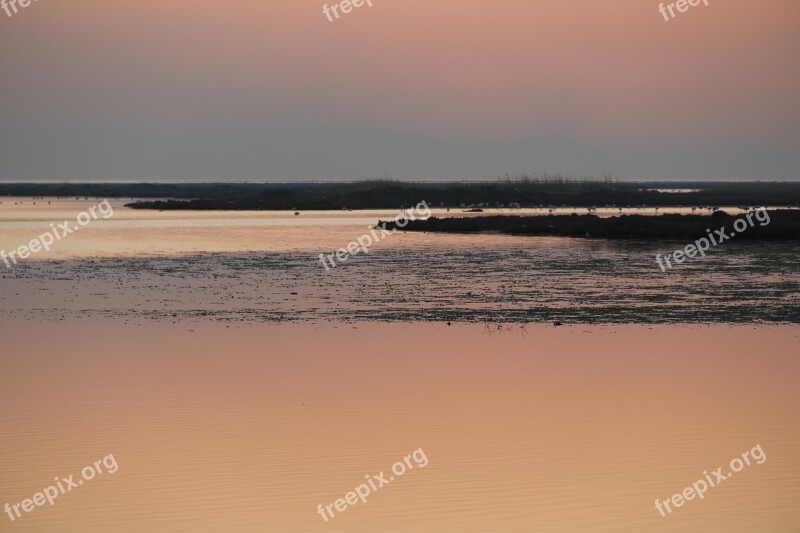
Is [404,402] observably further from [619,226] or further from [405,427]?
[619,226]

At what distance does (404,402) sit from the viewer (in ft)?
52.6

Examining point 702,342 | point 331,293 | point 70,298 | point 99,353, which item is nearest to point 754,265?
point 331,293

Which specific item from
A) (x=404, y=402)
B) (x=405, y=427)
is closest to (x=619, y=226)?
(x=404, y=402)

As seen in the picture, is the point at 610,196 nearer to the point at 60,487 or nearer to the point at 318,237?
the point at 318,237

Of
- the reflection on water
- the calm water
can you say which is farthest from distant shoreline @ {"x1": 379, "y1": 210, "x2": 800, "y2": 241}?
the reflection on water

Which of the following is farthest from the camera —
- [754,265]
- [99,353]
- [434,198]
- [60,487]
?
[434,198]

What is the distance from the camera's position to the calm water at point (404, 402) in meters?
11.4

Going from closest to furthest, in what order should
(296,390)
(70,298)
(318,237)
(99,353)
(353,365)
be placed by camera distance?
1. (296,390)
2. (353,365)
3. (99,353)
4. (70,298)
5. (318,237)

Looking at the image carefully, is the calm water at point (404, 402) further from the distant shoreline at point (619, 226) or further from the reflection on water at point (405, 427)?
the distant shoreline at point (619, 226)

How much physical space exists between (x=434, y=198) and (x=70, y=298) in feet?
340

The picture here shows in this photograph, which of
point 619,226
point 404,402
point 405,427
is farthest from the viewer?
point 619,226

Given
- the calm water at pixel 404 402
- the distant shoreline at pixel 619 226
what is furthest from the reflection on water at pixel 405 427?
the distant shoreline at pixel 619 226

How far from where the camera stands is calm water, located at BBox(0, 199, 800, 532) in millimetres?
11352

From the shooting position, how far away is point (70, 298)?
1177 inches
